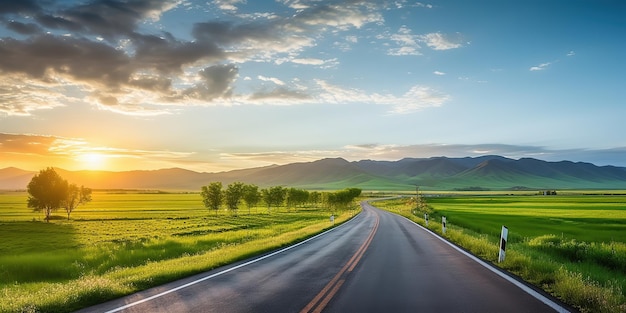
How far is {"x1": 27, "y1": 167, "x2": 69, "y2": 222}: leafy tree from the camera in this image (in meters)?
80.1

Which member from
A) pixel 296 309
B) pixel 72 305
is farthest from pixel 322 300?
pixel 72 305

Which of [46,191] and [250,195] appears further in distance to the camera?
[250,195]

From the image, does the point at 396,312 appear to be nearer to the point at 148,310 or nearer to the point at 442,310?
the point at 442,310

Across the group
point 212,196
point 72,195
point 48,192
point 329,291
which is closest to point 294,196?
point 212,196

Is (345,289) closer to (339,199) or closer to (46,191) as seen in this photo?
(46,191)

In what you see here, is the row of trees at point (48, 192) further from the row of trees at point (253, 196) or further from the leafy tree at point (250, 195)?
the leafy tree at point (250, 195)

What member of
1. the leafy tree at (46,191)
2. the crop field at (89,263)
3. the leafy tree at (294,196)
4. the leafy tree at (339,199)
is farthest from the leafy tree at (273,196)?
the crop field at (89,263)

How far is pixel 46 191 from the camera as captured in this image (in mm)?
80688

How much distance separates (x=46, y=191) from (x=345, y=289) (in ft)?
289

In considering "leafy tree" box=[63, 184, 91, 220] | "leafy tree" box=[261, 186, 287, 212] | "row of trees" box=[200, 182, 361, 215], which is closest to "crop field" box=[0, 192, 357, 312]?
"leafy tree" box=[63, 184, 91, 220]

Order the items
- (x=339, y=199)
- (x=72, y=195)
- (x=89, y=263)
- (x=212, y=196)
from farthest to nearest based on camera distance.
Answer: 1. (x=339, y=199)
2. (x=212, y=196)
3. (x=72, y=195)
4. (x=89, y=263)

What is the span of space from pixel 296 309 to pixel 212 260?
8238 mm

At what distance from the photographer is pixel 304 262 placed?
15062 mm

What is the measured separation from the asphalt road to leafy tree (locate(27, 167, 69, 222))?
266 feet
